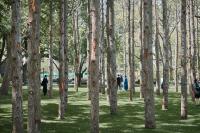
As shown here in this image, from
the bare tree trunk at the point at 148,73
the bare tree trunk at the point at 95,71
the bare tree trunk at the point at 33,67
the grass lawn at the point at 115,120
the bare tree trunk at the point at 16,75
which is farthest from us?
the grass lawn at the point at 115,120

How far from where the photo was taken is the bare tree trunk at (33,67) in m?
13.7

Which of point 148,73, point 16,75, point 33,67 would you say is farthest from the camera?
point 148,73

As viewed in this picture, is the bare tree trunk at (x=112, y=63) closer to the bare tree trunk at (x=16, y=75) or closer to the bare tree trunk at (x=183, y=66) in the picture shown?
the bare tree trunk at (x=183, y=66)

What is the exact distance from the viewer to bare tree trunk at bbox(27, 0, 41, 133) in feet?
45.1

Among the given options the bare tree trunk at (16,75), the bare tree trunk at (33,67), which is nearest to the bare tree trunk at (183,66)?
the bare tree trunk at (33,67)

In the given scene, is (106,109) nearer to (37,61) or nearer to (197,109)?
(197,109)

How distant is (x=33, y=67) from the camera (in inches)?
547

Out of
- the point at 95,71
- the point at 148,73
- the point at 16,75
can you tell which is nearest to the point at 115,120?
the point at 148,73

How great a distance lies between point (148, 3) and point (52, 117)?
25.3 feet

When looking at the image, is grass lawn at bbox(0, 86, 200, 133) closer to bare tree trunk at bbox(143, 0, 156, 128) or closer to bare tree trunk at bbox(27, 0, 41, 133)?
bare tree trunk at bbox(143, 0, 156, 128)

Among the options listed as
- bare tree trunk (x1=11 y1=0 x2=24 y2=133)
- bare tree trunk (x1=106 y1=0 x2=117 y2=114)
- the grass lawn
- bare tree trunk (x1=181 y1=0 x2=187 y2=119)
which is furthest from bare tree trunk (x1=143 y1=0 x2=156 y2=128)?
bare tree trunk (x1=11 y1=0 x2=24 y2=133)

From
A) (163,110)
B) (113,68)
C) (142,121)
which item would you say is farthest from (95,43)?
(163,110)

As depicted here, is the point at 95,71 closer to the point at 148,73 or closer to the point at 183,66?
the point at 148,73

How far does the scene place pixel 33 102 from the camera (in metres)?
13.9
